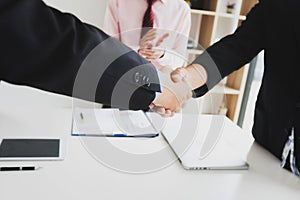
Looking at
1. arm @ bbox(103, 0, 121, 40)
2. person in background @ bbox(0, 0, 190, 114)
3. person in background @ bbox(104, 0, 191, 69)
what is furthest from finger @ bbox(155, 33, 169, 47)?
person in background @ bbox(0, 0, 190, 114)

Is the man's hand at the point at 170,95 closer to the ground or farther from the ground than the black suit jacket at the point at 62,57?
closer to the ground

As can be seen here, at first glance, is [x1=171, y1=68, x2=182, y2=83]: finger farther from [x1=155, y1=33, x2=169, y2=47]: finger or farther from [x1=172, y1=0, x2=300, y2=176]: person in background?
[x1=155, y1=33, x2=169, y2=47]: finger

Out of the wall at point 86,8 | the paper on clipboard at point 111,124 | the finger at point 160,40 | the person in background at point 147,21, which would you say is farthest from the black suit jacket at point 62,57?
the wall at point 86,8

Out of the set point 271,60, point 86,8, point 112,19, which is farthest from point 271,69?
point 86,8

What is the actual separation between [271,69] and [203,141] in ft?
0.88

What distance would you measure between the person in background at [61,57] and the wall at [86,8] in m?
1.31

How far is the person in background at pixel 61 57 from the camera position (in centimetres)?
48

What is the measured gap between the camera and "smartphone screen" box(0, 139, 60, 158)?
0.76 meters

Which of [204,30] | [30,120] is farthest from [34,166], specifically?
[204,30]

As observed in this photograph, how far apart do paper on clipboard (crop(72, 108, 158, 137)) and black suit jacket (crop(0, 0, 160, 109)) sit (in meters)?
0.28

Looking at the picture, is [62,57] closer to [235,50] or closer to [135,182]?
[135,182]

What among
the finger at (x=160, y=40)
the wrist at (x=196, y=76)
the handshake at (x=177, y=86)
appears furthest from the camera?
the finger at (x=160, y=40)

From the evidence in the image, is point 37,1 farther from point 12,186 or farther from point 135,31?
point 135,31

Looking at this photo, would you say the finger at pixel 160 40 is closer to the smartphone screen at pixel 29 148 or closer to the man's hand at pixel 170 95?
the man's hand at pixel 170 95
